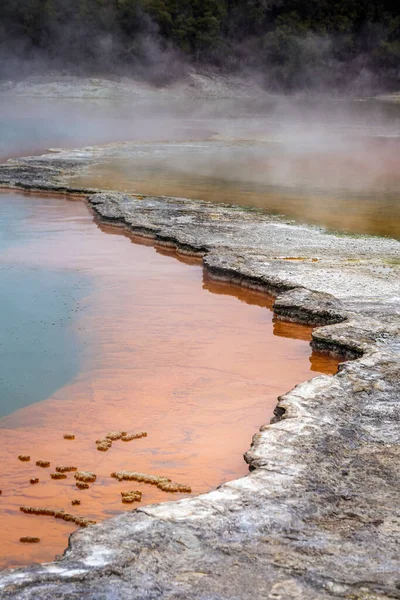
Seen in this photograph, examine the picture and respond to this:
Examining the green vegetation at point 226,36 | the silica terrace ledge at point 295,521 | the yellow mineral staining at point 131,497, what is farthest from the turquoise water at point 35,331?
the green vegetation at point 226,36

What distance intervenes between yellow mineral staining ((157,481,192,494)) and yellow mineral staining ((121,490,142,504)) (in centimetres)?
11

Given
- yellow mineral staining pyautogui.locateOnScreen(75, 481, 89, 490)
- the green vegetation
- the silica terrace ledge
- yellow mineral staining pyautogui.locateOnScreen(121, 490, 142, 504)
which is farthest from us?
the green vegetation

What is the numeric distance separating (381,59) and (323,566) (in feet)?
154

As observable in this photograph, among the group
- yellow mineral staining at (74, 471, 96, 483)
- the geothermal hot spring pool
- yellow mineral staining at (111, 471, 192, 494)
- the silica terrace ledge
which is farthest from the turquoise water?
the silica terrace ledge

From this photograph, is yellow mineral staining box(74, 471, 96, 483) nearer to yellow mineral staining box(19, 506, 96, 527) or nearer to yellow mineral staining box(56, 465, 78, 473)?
yellow mineral staining box(56, 465, 78, 473)

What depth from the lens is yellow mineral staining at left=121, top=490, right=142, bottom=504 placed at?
355cm

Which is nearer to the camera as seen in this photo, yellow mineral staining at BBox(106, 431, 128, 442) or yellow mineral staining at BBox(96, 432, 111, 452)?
yellow mineral staining at BBox(96, 432, 111, 452)

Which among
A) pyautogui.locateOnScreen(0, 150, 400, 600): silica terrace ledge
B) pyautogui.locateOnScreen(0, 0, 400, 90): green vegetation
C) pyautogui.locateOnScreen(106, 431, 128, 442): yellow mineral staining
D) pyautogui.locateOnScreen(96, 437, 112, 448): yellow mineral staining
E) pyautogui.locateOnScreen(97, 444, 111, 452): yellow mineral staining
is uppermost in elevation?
pyautogui.locateOnScreen(0, 0, 400, 90): green vegetation

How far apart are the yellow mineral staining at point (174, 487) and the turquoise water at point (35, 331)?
1.18 metres

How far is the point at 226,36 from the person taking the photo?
44.7 m

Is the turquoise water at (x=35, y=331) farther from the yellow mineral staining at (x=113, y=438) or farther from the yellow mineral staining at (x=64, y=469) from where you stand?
the yellow mineral staining at (x=64, y=469)

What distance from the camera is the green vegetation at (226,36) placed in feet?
127

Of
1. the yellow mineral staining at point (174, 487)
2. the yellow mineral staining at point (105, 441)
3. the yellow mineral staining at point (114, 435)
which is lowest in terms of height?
the yellow mineral staining at point (174, 487)

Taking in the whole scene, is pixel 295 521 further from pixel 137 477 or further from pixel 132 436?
pixel 132 436
